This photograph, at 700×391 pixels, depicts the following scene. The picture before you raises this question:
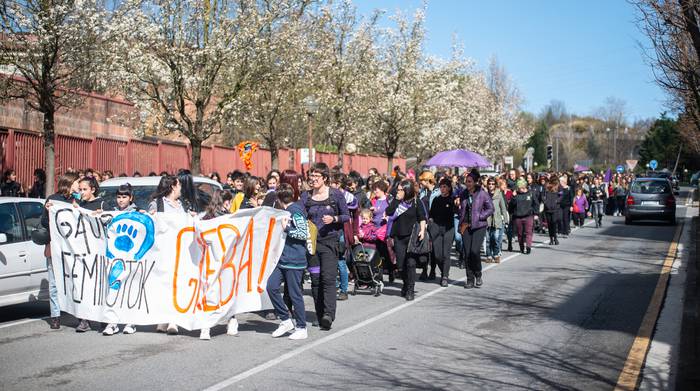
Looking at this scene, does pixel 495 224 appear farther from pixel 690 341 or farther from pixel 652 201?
pixel 652 201

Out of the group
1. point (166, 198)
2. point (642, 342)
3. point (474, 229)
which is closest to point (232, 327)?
point (166, 198)

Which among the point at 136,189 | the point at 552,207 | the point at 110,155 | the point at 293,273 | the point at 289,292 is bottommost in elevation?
the point at 289,292

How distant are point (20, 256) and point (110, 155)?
Answer: 1511 centimetres

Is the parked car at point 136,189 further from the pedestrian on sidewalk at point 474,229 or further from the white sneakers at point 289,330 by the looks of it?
the pedestrian on sidewalk at point 474,229

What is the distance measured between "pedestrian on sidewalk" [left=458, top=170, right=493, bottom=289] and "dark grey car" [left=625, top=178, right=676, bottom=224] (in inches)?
775

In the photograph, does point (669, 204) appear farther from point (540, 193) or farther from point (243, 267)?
point (243, 267)

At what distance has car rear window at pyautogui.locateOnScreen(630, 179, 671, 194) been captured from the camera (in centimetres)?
3275

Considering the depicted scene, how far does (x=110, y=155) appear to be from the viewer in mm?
25703

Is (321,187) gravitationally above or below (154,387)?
above

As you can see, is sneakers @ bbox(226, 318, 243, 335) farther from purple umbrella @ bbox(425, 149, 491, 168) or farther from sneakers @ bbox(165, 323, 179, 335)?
purple umbrella @ bbox(425, 149, 491, 168)

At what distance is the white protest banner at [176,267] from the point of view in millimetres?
10062

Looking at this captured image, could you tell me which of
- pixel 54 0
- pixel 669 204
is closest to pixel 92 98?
pixel 54 0

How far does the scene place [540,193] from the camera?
81.3 ft

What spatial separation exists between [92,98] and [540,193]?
16682 mm
